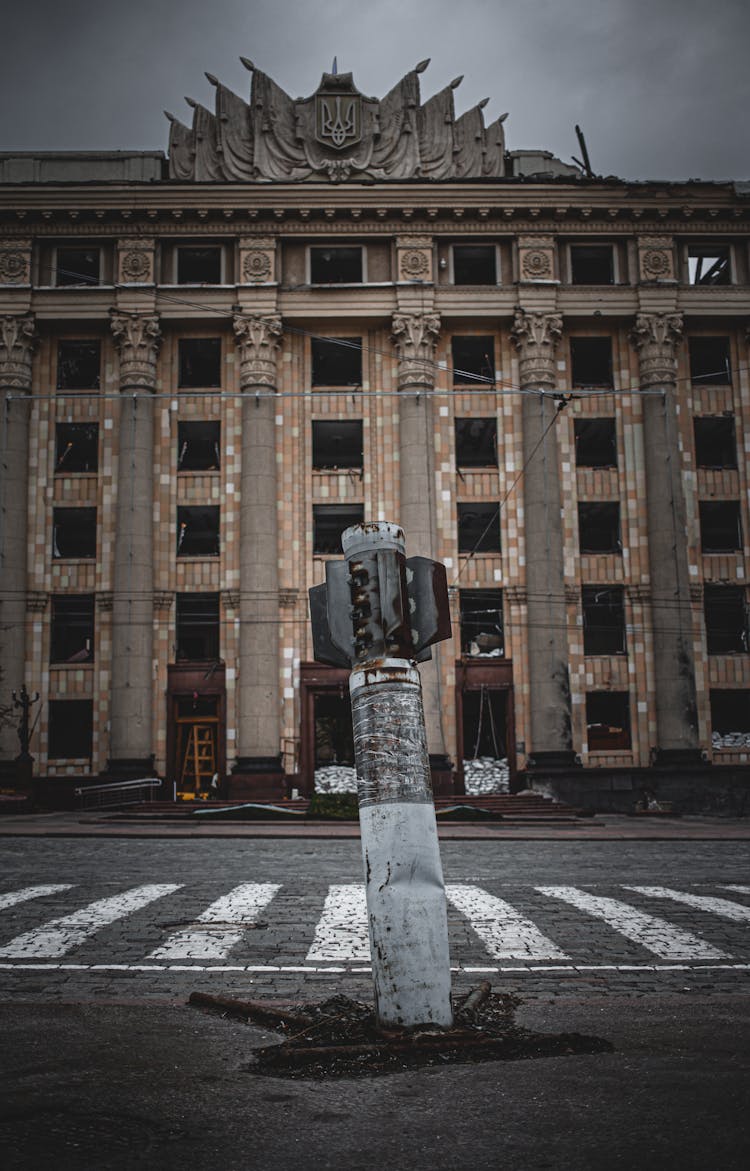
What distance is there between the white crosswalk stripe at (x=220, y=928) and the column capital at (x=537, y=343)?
2795cm

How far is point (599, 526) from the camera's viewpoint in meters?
38.9

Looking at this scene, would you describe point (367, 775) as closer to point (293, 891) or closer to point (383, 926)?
point (383, 926)

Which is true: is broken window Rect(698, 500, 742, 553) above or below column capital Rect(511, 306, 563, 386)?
below

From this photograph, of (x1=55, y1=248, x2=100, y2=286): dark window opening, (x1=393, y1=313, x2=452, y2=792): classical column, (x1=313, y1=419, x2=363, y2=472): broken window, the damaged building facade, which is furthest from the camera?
(x1=313, y1=419, x2=363, y2=472): broken window

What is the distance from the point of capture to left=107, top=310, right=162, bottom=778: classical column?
1410 inches

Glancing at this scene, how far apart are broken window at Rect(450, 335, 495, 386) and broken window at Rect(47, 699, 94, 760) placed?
17382mm

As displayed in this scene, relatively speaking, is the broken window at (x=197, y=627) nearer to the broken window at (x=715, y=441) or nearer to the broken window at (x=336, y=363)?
the broken window at (x=336, y=363)

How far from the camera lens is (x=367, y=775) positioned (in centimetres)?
566

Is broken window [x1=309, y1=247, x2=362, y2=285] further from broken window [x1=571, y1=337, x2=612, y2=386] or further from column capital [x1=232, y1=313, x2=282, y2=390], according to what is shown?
broken window [x1=571, y1=337, x2=612, y2=386]


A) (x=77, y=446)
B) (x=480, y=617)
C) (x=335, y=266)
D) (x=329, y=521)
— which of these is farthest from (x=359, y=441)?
(x=77, y=446)

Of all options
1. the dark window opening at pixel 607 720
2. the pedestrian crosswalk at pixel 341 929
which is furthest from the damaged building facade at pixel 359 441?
the pedestrian crosswalk at pixel 341 929

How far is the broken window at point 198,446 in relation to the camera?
38.8 metres

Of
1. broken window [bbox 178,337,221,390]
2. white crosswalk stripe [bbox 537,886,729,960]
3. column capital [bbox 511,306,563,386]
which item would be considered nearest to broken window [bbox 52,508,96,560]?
broken window [bbox 178,337,221,390]

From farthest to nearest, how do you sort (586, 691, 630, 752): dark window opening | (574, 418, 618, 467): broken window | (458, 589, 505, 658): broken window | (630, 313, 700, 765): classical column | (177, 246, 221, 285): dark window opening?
(574, 418, 618, 467): broken window
(177, 246, 221, 285): dark window opening
(458, 589, 505, 658): broken window
(586, 691, 630, 752): dark window opening
(630, 313, 700, 765): classical column
